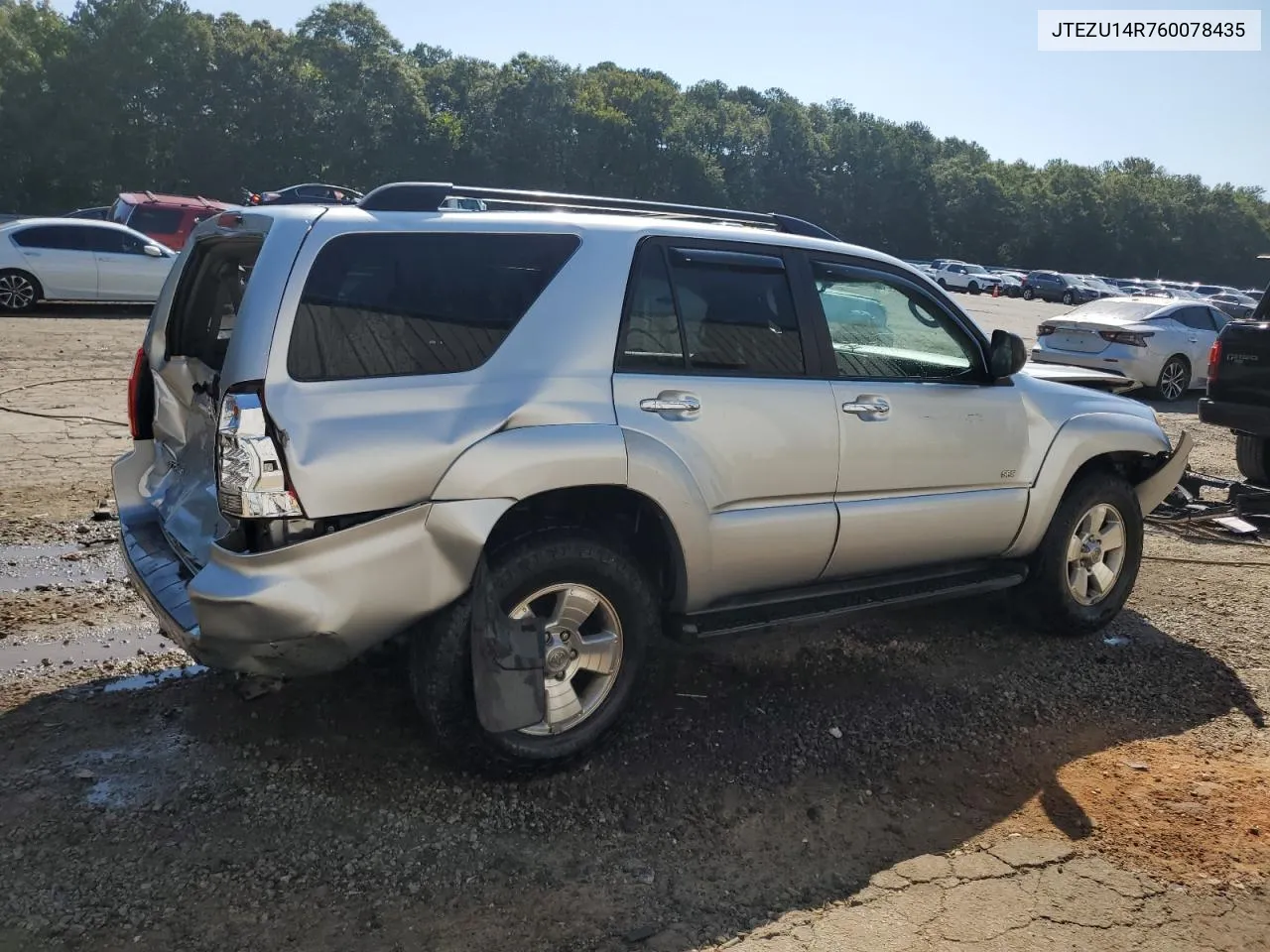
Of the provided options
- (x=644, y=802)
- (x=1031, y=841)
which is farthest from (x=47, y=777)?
(x=1031, y=841)

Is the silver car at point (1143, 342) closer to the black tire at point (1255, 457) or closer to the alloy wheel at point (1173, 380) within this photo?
the alloy wheel at point (1173, 380)

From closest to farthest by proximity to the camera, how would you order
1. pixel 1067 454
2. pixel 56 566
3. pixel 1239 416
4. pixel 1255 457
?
pixel 1067 454
pixel 56 566
pixel 1239 416
pixel 1255 457

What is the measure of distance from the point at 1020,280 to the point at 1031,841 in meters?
58.5

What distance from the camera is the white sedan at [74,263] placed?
14.9 metres

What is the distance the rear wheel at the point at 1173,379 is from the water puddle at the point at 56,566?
13774 millimetres

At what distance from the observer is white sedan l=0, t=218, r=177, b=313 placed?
586 inches

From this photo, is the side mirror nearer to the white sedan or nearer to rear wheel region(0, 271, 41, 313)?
the white sedan

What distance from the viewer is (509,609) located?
3.51m

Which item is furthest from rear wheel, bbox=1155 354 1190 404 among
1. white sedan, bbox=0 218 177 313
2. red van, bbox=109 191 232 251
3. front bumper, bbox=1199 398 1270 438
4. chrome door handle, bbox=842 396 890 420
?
red van, bbox=109 191 232 251

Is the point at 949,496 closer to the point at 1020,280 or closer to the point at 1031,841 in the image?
the point at 1031,841

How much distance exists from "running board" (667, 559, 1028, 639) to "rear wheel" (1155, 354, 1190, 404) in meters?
11.3

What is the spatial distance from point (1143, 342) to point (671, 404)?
12.9 m

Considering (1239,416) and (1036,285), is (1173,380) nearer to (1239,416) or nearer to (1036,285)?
(1239,416)

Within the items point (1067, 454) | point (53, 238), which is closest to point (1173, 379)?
point (1067, 454)
